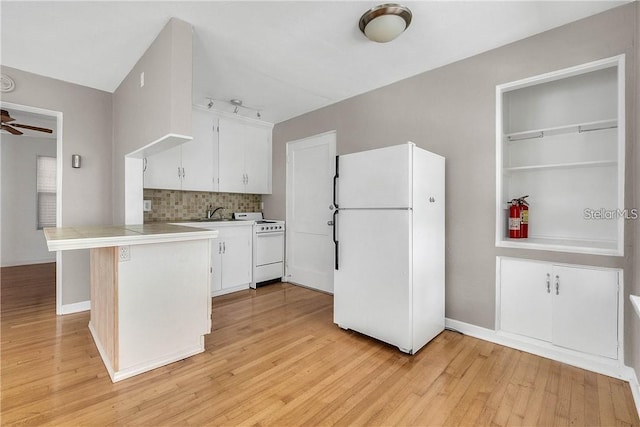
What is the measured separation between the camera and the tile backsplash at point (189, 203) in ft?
12.1

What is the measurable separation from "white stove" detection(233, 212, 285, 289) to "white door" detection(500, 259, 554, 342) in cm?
285

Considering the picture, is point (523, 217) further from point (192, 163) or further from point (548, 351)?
point (192, 163)

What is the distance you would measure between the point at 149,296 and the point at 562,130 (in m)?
3.45

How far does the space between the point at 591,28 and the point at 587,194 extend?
3.94 ft

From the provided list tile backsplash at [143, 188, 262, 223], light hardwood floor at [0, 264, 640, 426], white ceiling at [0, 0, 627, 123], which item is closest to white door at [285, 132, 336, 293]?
tile backsplash at [143, 188, 262, 223]

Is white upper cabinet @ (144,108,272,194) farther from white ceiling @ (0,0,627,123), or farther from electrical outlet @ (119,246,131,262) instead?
electrical outlet @ (119,246,131,262)

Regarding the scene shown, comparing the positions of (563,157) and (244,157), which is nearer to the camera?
(563,157)

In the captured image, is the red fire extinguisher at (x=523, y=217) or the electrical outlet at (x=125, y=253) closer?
the electrical outlet at (x=125, y=253)

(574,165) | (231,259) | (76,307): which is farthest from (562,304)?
(76,307)

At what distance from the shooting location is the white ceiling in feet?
6.26

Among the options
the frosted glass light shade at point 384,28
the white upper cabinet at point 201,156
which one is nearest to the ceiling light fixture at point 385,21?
the frosted glass light shade at point 384,28

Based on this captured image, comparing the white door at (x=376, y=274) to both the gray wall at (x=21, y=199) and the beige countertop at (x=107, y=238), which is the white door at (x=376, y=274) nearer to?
the beige countertop at (x=107, y=238)

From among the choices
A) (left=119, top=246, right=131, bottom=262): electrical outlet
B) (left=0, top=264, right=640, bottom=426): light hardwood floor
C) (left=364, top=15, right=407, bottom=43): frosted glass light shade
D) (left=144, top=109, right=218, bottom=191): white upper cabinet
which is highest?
(left=364, top=15, right=407, bottom=43): frosted glass light shade

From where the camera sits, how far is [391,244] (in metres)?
2.26
